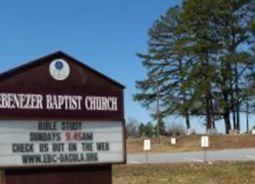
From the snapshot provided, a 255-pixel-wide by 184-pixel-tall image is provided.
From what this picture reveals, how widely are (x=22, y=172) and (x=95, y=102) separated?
5.90 feet

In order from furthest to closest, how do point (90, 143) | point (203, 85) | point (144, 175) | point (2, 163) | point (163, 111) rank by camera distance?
point (163, 111)
point (203, 85)
point (144, 175)
point (90, 143)
point (2, 163)

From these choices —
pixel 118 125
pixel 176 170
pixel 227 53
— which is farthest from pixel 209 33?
pixel 118 125

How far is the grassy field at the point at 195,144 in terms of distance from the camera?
55.1 meters

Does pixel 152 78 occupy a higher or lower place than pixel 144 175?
higher

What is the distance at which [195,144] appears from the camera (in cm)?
5834

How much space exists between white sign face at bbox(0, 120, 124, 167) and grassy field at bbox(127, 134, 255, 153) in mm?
40889

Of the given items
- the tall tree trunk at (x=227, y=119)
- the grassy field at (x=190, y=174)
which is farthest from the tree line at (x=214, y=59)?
the grassy field at (x=190, y=174)

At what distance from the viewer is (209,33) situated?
2694 inches

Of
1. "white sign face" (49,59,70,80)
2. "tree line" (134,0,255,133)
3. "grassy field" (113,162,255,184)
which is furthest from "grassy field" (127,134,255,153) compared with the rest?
"white sign face" (49,59,70,80)

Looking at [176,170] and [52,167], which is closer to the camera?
[52,167]

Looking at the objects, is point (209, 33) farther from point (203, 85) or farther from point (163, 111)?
point (163, 111)

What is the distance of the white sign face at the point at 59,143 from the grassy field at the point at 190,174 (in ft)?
28.9

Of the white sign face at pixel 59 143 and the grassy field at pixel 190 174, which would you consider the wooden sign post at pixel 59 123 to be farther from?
the grassy field at pixel 190 174

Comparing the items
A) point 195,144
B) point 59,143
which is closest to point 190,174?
point 59,143
